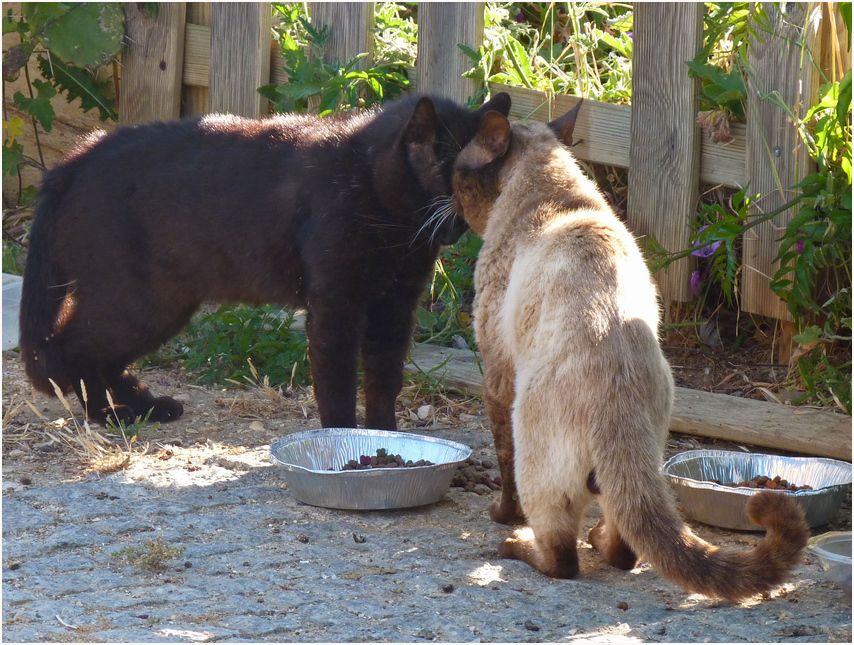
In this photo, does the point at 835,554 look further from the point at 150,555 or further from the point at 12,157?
the point at 12,157

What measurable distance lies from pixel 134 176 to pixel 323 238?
1.07m

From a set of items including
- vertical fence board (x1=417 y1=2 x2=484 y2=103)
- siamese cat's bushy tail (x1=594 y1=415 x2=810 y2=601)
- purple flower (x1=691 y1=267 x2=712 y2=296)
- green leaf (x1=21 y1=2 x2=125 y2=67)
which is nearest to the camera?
siamese cat's bushy tail (x1=594 y1=415 x2=810 y2=601)

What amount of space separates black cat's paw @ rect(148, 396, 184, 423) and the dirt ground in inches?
2.4

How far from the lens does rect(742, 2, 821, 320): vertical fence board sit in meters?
3.91

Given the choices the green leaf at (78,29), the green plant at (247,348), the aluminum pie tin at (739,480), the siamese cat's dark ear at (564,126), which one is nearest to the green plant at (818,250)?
the aluminum pie tin at (739,480)

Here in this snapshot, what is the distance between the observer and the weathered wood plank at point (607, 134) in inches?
168

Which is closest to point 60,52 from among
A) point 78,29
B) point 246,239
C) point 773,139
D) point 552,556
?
point 78,29

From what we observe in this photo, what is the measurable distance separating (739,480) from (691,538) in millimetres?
1208

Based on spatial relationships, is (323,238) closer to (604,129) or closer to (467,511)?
(467,511)

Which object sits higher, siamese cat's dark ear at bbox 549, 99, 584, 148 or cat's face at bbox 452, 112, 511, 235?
siamese cat's dark ear at bbox 549, 99, 584, 148

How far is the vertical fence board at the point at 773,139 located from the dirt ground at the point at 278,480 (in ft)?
2.18

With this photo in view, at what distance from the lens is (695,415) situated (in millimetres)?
4148

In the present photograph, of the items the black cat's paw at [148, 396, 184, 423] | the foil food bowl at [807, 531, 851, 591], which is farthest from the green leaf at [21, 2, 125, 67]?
the foil food bowl at [807, 531, 851, 591]

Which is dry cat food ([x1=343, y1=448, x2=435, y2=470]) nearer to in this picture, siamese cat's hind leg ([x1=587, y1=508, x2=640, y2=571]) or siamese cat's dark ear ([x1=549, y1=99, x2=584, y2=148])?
siamese cat's hind leg ([x1=587, y1=508, x2=640, y2=571])
